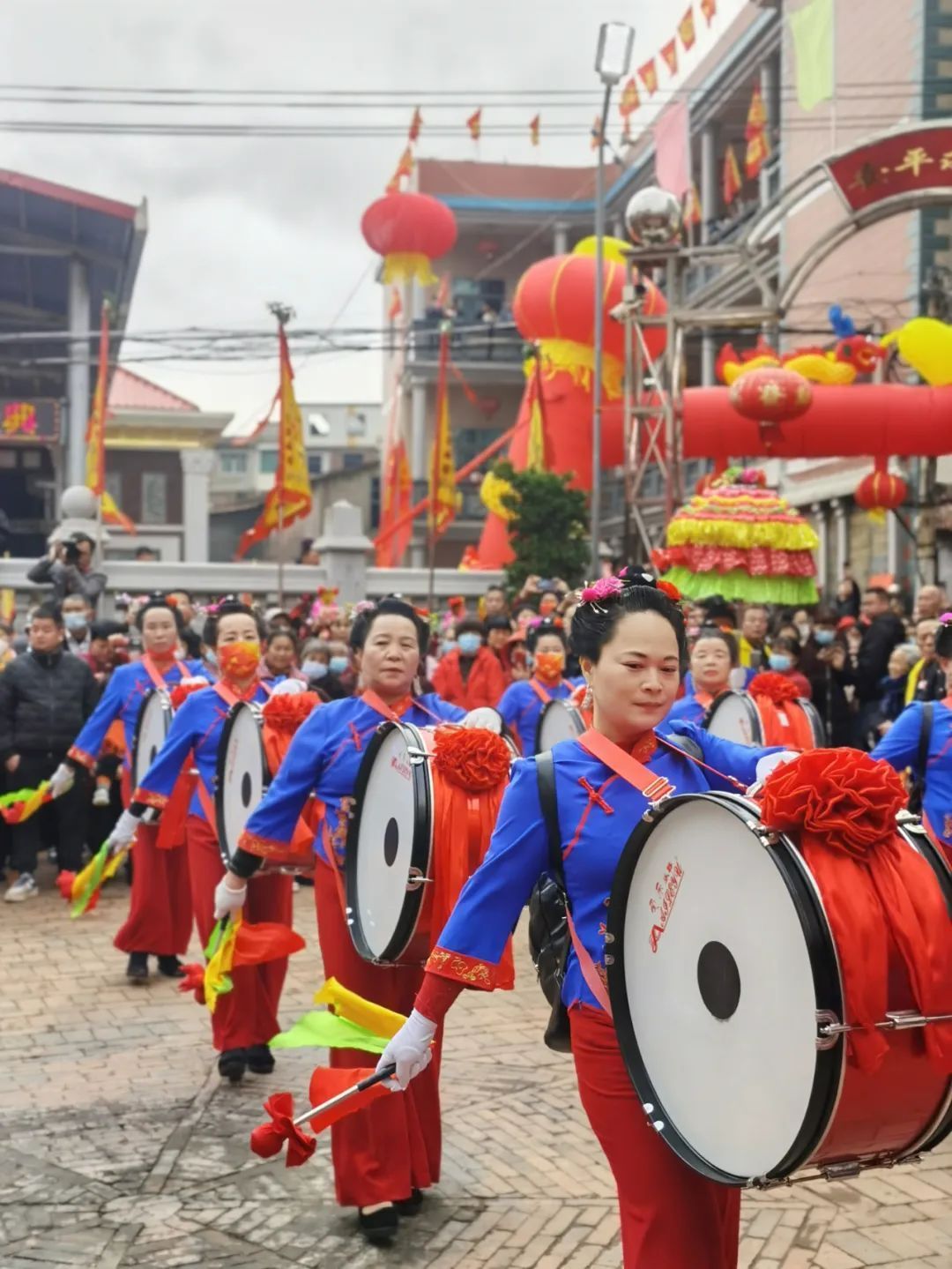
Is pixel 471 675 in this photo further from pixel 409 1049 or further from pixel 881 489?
pixel 409 1049

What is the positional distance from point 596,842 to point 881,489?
12945mm

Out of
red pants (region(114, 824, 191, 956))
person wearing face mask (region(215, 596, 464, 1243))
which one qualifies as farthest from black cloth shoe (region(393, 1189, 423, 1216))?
red pants (region(114, 824, 191, 956))

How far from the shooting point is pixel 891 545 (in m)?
19.4

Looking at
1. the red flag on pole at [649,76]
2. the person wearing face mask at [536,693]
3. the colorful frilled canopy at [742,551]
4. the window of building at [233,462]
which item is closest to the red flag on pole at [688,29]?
the red flag on pole at [649,76]

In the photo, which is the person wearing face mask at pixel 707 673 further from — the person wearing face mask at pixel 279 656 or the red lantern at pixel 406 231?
the red lantern at pixel 406 231

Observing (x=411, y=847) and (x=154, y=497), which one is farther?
(x=154, y=497)

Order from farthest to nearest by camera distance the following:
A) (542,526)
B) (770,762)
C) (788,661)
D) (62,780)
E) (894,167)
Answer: (542,526) → (894,167) → (788,661) → (62,780) → (770,762)

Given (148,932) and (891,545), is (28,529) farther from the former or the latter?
(148,932)

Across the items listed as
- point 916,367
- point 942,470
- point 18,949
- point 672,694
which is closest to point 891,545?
point 942,470

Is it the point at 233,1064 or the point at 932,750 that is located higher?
the point at 932,750

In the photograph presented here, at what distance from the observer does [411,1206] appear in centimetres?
461

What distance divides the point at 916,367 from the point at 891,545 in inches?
203

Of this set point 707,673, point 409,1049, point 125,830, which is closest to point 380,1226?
point 409,1049

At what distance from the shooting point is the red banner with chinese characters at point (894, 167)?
46.4 feet
